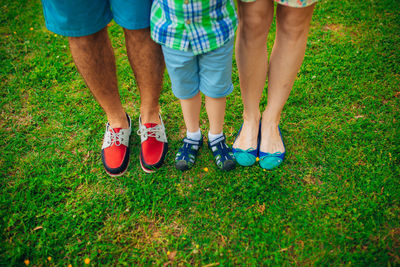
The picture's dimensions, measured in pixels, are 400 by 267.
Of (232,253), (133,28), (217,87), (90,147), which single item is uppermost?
(133,28)

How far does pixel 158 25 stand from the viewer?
1493 mm

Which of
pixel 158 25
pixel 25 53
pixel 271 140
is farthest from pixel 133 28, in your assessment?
pixel 25 53

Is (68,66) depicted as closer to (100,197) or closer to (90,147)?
(90,147)

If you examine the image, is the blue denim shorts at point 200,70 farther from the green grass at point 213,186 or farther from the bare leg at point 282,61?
the green grass at point 213,186

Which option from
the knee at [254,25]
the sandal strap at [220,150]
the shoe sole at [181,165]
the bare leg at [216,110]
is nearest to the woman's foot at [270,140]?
the sandal strap at [220,150]

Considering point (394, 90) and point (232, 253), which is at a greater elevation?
point (394, 90)

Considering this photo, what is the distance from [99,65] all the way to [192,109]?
775 mm

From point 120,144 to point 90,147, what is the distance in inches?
14.5

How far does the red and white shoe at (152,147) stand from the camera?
2182 millimetres

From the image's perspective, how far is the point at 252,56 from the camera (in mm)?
1798

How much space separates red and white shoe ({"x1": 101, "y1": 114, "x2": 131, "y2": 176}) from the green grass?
9 centimetres

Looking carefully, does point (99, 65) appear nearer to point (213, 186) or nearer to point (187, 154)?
point (187, 154)

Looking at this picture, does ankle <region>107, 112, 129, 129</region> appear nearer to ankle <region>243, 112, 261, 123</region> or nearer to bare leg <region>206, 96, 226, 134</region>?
bare leg <region>206, 96, 226, 134</region>

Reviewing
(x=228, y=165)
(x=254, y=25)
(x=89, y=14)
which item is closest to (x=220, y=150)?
(x=228, y=165)
